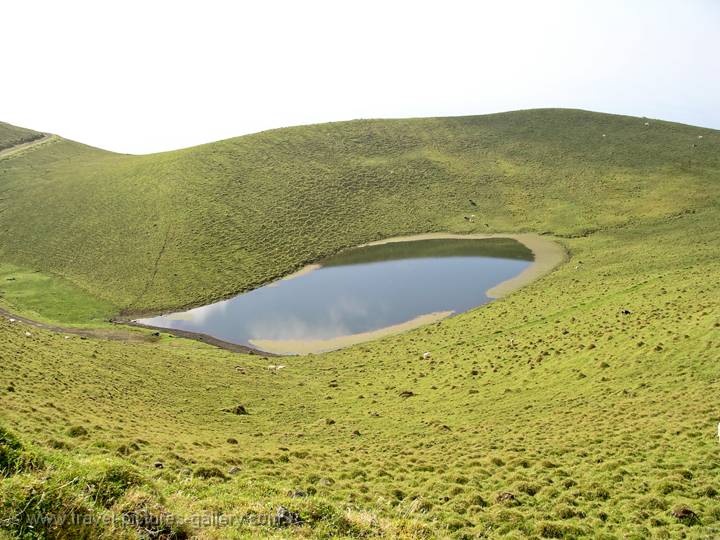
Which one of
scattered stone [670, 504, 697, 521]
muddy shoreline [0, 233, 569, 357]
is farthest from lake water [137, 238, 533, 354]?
→ scattered stone [670, 504, 697, 521]

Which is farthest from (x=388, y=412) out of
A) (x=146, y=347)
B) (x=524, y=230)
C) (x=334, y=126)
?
(x=334, y=126)

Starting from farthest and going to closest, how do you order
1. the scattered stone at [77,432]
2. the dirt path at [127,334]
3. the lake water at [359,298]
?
the lake water at [359,298]
the dirt path at [127,334]
the scattered stone at [77,432]

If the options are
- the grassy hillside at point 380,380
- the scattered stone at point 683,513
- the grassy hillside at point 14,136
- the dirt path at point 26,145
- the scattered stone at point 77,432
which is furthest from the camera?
the grassy hillside at point 14,136

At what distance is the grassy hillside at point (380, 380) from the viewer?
13.6m

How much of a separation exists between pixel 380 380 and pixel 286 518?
918 inches

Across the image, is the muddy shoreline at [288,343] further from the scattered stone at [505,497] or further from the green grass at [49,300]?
the scattered stone at [505,497]

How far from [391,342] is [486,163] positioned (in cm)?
6816

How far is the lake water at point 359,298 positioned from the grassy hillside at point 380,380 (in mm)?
4444

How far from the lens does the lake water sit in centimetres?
5053

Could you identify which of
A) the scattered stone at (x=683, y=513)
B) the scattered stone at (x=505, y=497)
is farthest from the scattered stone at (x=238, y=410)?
the scattered stone at (x=683, y=513)

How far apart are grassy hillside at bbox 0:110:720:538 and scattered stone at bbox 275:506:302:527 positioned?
10.4 inches

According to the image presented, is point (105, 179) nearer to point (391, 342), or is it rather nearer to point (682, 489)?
point (391, 342)

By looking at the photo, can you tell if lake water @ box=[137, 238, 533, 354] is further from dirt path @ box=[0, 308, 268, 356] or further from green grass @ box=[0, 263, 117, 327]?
green grass @ box=[0, 263, 117, 327]

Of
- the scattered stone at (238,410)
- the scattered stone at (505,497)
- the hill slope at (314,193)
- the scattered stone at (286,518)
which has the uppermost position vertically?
the hill slope at (314,193)
